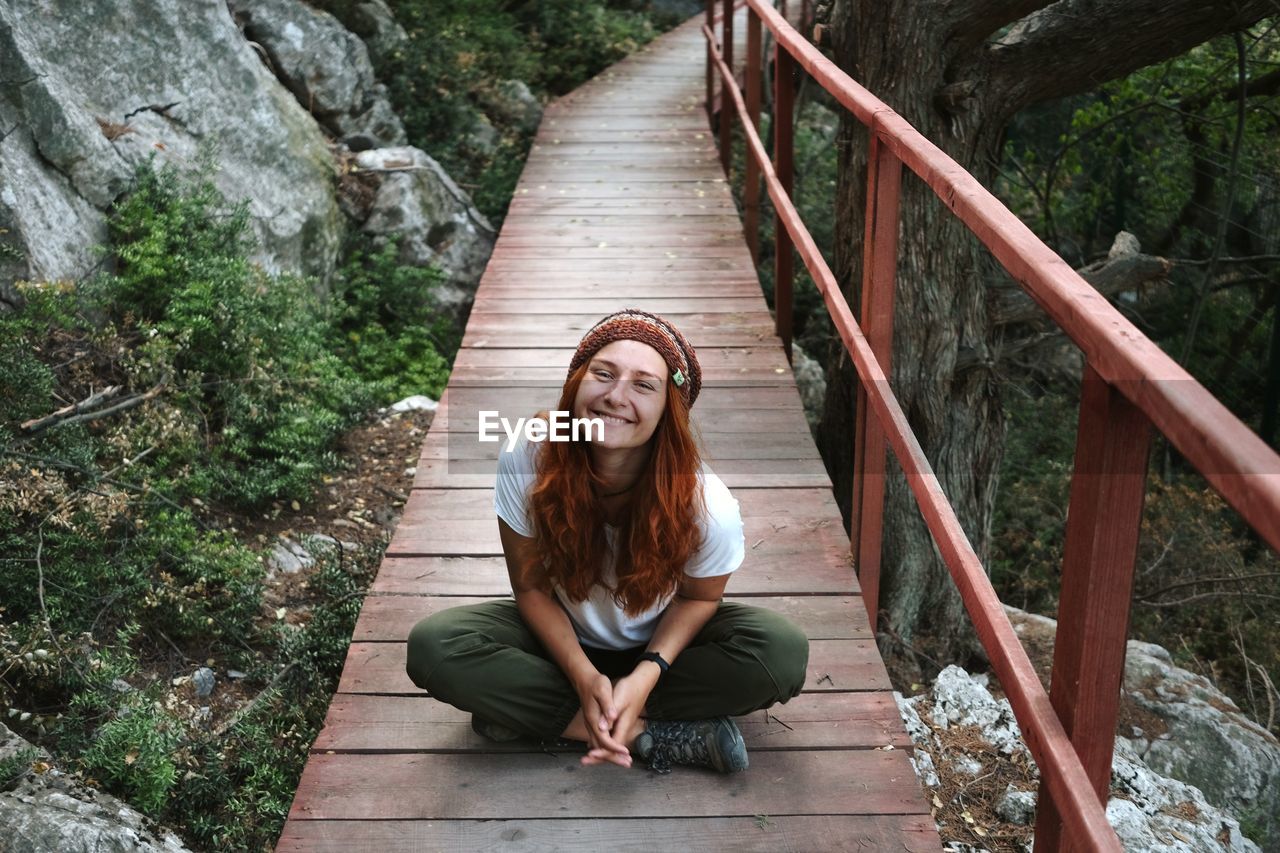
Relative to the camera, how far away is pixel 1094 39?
413 cm

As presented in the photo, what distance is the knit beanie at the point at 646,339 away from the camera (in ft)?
8.24

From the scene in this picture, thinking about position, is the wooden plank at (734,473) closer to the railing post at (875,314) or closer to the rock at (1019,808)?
the railing post at (875,314)

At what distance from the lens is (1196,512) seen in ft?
28.5

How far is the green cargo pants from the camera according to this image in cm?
263

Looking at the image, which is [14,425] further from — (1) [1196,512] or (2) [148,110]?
(1) [1196,512]

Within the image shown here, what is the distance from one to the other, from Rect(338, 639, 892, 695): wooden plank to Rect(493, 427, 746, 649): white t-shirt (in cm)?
51

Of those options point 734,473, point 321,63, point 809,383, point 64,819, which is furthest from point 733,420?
point 321,63

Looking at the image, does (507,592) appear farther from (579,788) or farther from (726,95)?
(726,95)

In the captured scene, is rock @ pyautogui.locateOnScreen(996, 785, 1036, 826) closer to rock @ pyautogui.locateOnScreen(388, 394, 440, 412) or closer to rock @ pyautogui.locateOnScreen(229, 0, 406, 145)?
rock @ pyautogui.locateOnScreen(388, 394, 440, 412)

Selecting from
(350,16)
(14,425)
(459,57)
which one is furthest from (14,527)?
(459,57)

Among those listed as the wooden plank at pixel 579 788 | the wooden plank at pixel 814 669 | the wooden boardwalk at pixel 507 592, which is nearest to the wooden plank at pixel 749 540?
the wooden boardwalk at pixel 507 592

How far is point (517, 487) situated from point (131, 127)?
3.69 metres

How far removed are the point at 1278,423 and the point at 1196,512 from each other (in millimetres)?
1301

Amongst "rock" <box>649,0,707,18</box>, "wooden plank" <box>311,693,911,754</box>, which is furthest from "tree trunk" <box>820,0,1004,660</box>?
"rock" <box>649,0,707,18</box>
